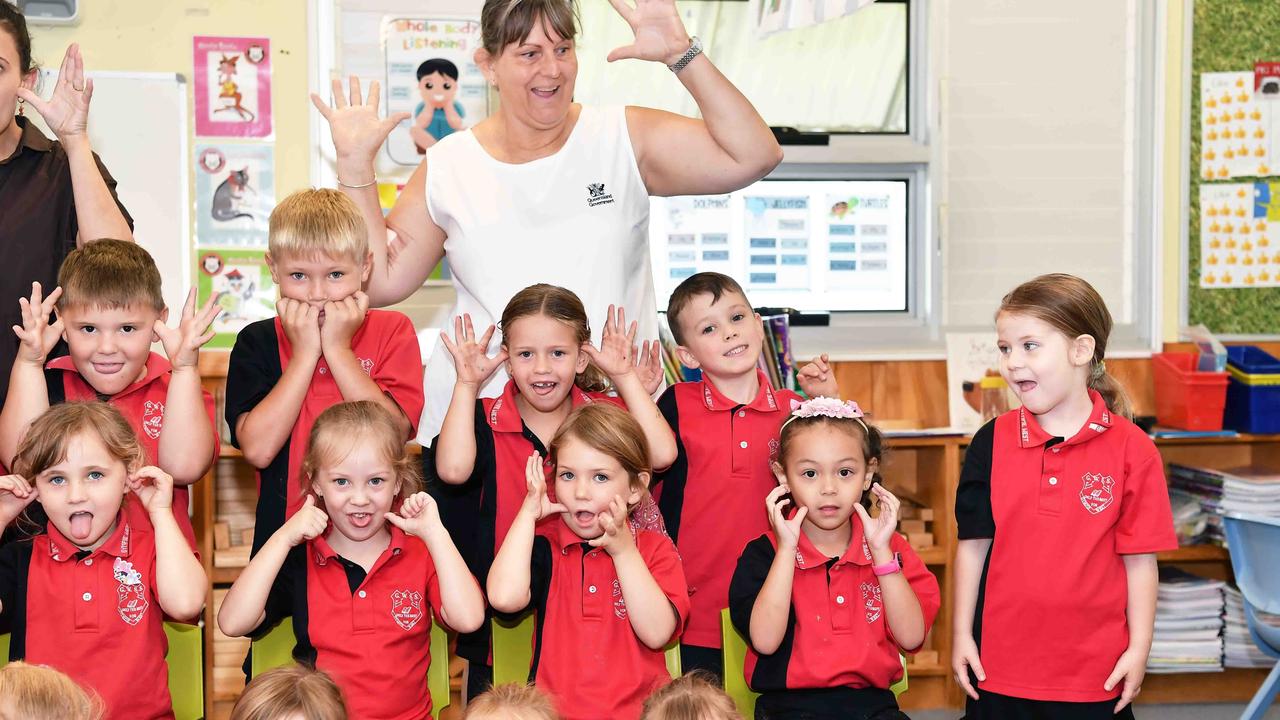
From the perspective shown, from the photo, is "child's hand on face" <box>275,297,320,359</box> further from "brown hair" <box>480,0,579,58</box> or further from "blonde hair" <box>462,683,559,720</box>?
"blonde hair" <box>462,683,559,720</box>

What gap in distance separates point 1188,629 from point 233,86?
3.49 m

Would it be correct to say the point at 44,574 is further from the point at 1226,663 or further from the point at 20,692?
the point at 1226,663

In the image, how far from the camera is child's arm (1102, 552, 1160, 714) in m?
2.23

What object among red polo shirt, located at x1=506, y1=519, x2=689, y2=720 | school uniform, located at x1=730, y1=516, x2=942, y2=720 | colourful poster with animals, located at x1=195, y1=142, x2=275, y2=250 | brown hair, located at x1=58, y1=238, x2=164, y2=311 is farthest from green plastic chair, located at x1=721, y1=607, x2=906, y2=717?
colourful poster with animals, located at x1=195, y1=142, x2=275, y2=250

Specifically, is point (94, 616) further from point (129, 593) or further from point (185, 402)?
point (185, 402)

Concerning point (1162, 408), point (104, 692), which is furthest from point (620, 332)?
point (1162, 408)

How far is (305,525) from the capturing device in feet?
7.02

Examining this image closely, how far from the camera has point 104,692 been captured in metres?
2.09

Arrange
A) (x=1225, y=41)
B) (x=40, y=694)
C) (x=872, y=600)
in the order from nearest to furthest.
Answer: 1. (x=40, y=694)
2. (x=872, y=600)
3. (x=1225, y=41)

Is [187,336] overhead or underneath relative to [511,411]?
overhead

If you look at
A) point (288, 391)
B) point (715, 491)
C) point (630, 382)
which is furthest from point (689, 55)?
point (288, 391)

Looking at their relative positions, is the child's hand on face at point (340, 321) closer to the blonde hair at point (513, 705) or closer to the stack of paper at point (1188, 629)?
the blonde hair at point (513, 705)

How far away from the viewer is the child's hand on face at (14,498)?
2.11 meters

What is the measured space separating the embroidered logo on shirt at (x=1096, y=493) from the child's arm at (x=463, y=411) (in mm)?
1149
